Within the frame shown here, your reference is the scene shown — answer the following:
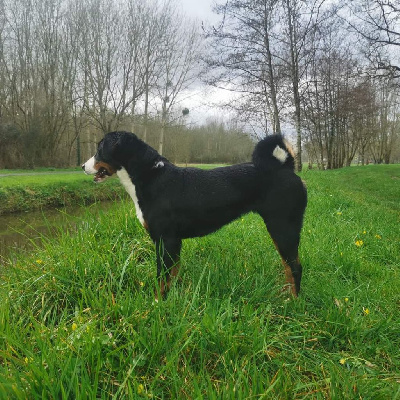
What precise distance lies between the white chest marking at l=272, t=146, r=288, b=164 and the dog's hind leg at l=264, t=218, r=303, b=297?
20.3 inches

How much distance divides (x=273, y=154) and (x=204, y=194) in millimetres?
695

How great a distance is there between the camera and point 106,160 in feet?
7.83

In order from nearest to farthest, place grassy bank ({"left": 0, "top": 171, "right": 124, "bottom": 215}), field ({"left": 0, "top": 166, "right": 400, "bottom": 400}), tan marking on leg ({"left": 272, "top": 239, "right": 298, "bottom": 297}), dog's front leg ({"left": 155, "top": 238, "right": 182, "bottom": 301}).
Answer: field ({"left": 0, "top": 166, "right": 400, "bottom": 400}) < dog's front leg ({"left": 155, "top": 238, "right": 182, "bottom": 301}) < tan marking on leg ({"left": 272, "top": 239, "right": 298, "bottom": 297}) < grassy bank ({"left": 0, "top": 171, "right": 124, "bottom": 215})

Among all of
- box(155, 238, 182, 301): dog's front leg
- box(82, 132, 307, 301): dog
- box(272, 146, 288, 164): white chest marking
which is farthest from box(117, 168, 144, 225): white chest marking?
box(272, 146, 288, 164): white chest marking

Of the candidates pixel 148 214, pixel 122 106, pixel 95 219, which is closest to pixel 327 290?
pixel 148 214

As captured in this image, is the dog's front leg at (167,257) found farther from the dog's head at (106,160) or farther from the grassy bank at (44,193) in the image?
the grassy bank at (44,193)

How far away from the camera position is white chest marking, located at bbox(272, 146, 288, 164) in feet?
7.78

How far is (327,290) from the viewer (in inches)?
87.3

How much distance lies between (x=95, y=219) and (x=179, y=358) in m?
2.59

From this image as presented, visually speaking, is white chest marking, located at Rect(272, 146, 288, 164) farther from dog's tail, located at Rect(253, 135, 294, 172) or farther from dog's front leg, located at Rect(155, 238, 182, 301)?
dog's front leg, located at Rect(155, 238, 182, 301)

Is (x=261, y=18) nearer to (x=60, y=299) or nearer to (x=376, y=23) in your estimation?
(x=376, y=23)

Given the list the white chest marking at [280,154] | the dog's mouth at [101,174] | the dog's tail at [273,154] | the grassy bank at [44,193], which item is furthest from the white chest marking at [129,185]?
the grassy bank at [44,193]

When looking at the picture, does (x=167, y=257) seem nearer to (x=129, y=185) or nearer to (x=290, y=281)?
(x=129, y=185)

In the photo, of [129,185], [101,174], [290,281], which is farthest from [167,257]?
[290,281]
